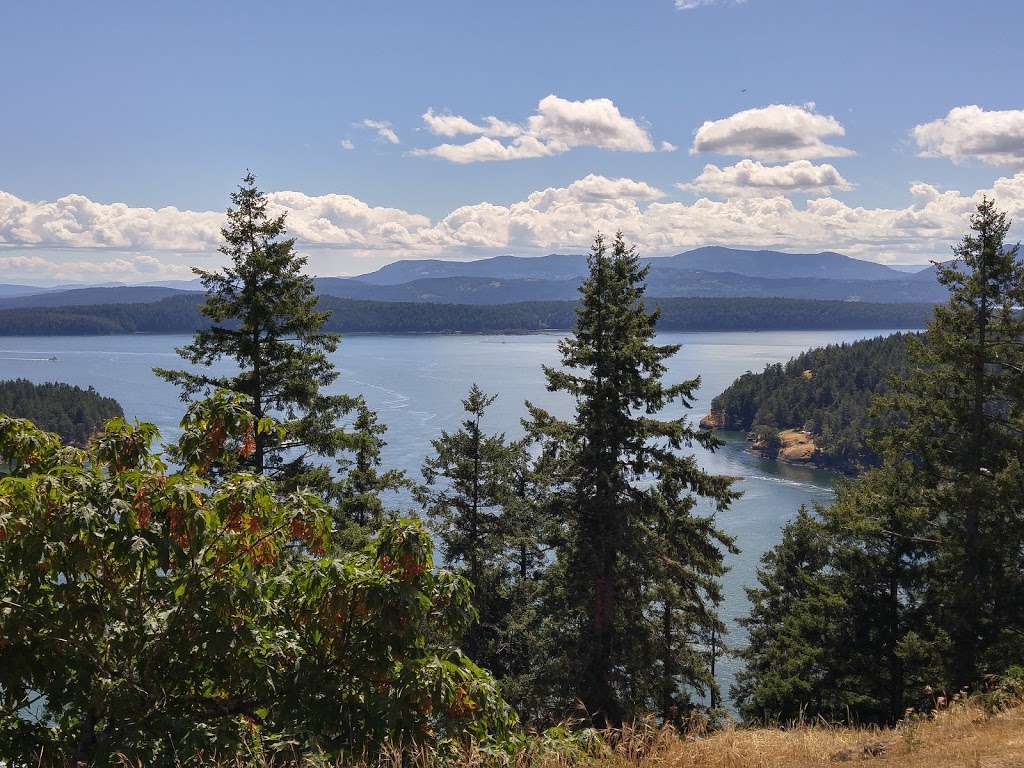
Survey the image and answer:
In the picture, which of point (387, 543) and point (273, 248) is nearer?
point (387, 543)

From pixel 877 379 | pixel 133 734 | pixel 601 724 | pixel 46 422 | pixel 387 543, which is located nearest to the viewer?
pixel 133 734

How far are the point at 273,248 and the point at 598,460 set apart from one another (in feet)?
25.7

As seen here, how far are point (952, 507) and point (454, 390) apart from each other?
9097 centimetres

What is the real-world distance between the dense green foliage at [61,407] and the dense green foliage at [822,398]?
71.5 m

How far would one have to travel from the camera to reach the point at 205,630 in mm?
4793

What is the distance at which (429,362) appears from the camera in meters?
151

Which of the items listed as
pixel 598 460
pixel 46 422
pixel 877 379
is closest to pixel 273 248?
pixel 598 460

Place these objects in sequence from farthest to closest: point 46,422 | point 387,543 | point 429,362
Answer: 1. point 429,362
2. point 46,422
3. point 387,543

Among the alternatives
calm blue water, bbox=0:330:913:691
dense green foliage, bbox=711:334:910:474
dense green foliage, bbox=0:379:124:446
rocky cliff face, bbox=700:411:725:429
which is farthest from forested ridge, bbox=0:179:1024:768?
rocky cliff face, bbox=700:411:725:429

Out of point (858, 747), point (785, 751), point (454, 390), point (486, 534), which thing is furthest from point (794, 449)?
point (785, 751)

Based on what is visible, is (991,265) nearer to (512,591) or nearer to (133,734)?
(512,591)

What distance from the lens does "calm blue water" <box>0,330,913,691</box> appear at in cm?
5216

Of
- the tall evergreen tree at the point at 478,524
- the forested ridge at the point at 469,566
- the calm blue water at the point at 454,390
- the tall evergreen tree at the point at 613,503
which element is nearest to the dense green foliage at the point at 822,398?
the calm blue water at the point at 454,390

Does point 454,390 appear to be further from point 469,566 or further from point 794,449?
point 469,566
